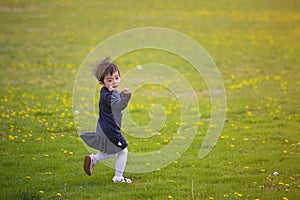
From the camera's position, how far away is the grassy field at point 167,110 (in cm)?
616

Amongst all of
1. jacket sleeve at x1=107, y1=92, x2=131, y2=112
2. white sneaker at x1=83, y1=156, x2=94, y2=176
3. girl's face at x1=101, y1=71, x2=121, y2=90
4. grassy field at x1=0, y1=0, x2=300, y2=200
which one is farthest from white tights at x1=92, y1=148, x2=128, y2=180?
girl's face at x1=101, y1=71, x2=121, y2=90

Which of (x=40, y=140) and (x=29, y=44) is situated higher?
(x=29, y=44)

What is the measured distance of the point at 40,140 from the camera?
8.16 metres

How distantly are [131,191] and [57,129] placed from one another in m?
3.44

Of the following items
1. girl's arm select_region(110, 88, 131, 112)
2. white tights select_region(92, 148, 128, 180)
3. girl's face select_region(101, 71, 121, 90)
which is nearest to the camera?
girl's arm select_region(110, 88, 131, 112)

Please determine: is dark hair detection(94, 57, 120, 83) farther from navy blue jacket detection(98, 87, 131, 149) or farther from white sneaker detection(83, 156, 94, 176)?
white sneaker detection(83, 156, 94, 176)

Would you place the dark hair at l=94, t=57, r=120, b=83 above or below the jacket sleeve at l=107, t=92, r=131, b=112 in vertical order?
above

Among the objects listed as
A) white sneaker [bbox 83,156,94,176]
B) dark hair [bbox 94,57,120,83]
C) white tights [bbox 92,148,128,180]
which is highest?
dark hair [bbox 94,57,120,83]

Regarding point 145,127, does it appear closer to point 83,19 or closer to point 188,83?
point 188,83

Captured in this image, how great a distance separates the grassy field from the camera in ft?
20.2

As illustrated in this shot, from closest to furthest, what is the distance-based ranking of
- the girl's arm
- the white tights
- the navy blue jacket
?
the girl's arm, the navy blue jacket, the white tights

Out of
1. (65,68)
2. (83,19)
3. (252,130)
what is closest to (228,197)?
(252,130)

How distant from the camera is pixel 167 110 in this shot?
10.8 metres

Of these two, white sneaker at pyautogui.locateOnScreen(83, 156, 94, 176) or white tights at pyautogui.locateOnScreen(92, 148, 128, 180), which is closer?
white sneaker at pyautogui.locateOnScreen(83, 156, 94, 176)
